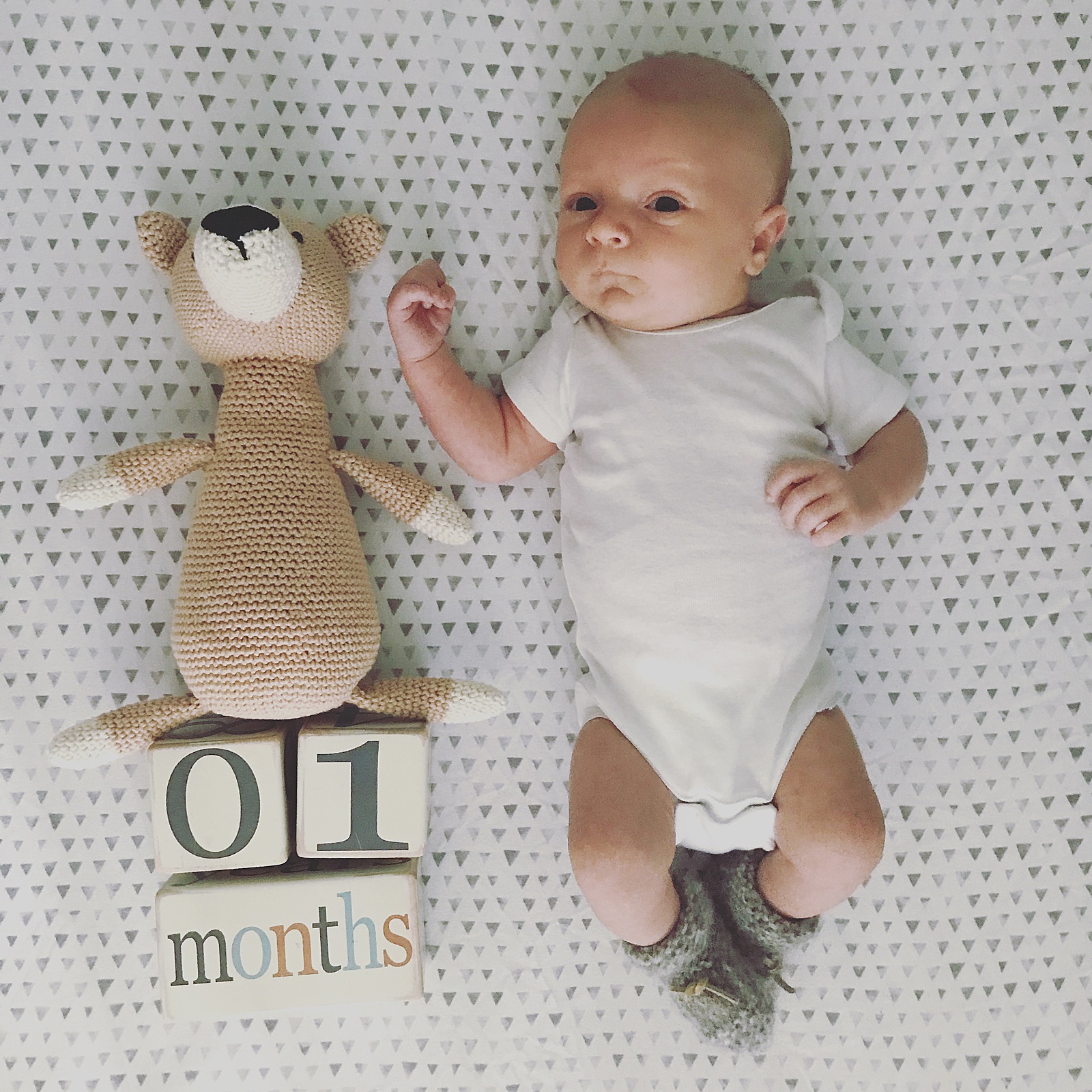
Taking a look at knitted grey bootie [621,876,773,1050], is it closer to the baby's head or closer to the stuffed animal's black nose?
the baby's head

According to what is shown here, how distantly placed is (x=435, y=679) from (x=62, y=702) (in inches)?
17.2

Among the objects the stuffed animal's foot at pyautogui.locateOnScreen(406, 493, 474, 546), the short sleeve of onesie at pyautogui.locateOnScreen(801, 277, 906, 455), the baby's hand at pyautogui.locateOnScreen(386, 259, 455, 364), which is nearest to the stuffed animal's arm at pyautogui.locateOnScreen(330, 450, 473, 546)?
the stuffed animal's foot at pyautogui.locateOnScreen(406, 493, 474, 546)

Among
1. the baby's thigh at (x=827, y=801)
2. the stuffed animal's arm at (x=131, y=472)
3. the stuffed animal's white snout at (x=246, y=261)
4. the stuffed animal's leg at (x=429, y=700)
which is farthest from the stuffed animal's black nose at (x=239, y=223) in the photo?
the baby's thigh at (x=827, y=801)

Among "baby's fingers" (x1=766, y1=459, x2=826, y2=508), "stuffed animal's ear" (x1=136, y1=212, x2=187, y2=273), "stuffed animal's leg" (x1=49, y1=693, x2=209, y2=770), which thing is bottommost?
"stuffed animal's leg" (x1=49, y1=693, x2=209, y2=770)

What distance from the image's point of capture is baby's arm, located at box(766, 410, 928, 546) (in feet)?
2.74

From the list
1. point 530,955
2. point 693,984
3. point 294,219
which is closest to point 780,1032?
point 693,984

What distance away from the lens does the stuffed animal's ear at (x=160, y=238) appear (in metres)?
0.84

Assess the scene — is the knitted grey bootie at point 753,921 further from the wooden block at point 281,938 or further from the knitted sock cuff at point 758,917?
the wooden block at point 281,938

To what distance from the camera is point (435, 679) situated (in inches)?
35.0

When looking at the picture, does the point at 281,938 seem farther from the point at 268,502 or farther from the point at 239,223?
the point at 239,223

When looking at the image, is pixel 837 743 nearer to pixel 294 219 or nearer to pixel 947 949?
pixel 947 949

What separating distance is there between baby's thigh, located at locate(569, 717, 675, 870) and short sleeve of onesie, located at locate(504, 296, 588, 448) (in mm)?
334

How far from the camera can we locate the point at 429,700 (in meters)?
0.88

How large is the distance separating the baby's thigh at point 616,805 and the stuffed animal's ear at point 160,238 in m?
0.67
